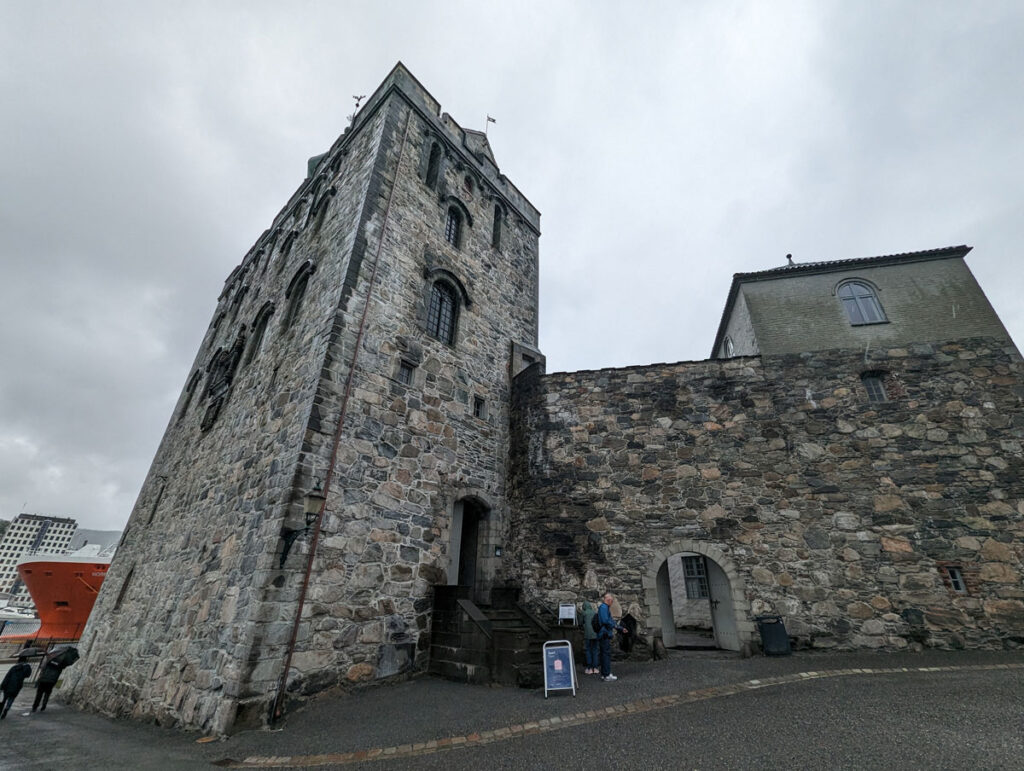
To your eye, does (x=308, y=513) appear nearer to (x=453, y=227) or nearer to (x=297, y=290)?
(x=297, y=290)

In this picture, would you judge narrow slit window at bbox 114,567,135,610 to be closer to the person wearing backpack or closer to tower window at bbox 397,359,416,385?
tower window at bbox 397,359,416,385

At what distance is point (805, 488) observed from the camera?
8.97 meters

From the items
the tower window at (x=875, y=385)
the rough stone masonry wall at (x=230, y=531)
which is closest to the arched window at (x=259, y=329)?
the rough stone masonry wall at (x=230, y=531)

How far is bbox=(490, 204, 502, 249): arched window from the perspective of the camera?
46.9ft

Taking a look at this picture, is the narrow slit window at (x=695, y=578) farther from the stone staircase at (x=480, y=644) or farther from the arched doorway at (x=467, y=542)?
the arched doorway at (x=467, y=542)

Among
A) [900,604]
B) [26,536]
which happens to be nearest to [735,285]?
[900,604]

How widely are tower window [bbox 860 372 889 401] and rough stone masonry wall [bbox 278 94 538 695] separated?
8.50 metres

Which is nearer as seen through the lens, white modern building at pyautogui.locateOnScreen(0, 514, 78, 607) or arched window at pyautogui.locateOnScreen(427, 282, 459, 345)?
arched window at pyautogui.locateOnScreen(427, 282, 459, 345)

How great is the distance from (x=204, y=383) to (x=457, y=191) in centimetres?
1104

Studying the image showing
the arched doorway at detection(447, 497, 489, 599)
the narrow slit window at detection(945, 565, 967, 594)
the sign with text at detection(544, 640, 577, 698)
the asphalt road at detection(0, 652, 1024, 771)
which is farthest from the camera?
the arched doorway at detection(447, 497, 489, 599)

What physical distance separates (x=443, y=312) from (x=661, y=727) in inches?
369

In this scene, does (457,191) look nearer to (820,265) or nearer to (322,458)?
(322,458)

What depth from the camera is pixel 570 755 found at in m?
4.12

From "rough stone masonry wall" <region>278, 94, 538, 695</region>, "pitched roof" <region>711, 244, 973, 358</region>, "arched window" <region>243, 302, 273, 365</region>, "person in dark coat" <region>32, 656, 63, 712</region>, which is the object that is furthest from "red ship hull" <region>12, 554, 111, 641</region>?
"pitched roof" <region>711, 244, 973, 358</region>
